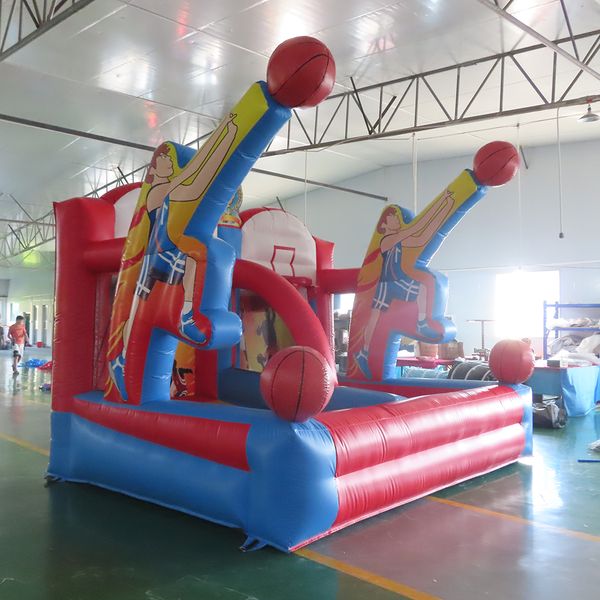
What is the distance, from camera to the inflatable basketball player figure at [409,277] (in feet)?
16.4

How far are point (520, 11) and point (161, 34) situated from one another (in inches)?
152

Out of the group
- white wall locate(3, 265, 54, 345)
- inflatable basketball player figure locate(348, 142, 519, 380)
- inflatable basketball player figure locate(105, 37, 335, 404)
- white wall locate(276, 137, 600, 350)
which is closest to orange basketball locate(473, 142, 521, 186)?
inflatable basketball player figure locate(348, 142, 519, 380)

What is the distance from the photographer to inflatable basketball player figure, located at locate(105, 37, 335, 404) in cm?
316

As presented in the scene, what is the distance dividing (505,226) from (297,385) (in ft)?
36.2

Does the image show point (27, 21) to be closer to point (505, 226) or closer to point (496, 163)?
point (496, 163)

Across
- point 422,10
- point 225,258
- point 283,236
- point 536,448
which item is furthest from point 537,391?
point 225,258

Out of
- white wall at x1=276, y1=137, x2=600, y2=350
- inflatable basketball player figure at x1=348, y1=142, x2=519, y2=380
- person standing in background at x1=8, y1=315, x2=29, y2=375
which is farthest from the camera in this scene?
person standing in background at x1=8, y1=315, x2=29, y2=375

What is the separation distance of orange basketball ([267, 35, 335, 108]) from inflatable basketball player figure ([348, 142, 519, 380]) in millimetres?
2170

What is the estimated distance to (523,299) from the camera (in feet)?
42.6

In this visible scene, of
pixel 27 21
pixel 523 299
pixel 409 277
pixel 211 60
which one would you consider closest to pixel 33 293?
pixel 523 299

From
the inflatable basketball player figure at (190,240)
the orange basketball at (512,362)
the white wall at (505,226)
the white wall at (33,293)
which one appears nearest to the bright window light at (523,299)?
the white wall at (505,226)

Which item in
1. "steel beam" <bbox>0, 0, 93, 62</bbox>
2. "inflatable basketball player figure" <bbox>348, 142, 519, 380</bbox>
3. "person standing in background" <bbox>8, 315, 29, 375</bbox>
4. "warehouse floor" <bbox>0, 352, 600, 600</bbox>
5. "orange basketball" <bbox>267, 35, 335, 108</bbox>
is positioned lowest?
"warehouse floor" <bbox>0, 352, 600, 600</bbox>

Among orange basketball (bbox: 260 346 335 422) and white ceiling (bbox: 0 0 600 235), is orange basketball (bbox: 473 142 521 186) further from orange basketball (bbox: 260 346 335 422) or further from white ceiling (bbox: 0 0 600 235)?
white ceiling (bbox: 0 0 600 235)

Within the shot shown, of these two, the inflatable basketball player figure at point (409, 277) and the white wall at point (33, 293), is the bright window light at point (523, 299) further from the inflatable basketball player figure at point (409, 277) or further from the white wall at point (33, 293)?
the white wall at point (33, 293)
